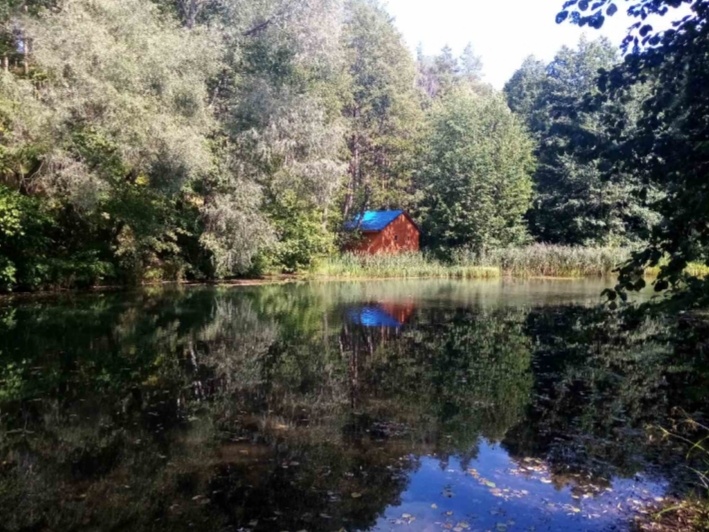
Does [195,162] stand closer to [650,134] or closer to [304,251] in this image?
[304,251]

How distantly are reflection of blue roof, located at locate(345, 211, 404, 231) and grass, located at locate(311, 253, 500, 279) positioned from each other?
120 inches

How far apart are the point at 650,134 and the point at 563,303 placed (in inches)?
596

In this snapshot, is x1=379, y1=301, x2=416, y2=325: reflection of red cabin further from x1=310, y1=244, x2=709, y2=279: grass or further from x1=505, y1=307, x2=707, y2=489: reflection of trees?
x1=310, y1=244, x2=709, y2=279: grass

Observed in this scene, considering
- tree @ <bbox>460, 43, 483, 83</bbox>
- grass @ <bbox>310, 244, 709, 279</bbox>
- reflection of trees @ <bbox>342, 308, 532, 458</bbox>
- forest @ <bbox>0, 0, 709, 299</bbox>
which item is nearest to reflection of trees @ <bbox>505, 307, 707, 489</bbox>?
reflection of trees @ <bbox>342, 308, 532, 458</bbox>

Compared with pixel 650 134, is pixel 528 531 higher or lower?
lower

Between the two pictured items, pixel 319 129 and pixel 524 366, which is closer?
pixel 524 366

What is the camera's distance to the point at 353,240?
3559 cm

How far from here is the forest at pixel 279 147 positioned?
4.30 meters

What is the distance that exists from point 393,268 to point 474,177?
882 cm

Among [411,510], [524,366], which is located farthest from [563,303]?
[411,510]

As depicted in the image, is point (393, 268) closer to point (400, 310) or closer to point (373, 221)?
point (373, 221)

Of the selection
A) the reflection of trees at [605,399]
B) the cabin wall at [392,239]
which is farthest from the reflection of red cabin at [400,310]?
the cabin wall at [392,239]

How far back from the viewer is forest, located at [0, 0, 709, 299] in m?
4.30

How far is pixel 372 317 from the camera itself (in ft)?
50.7
